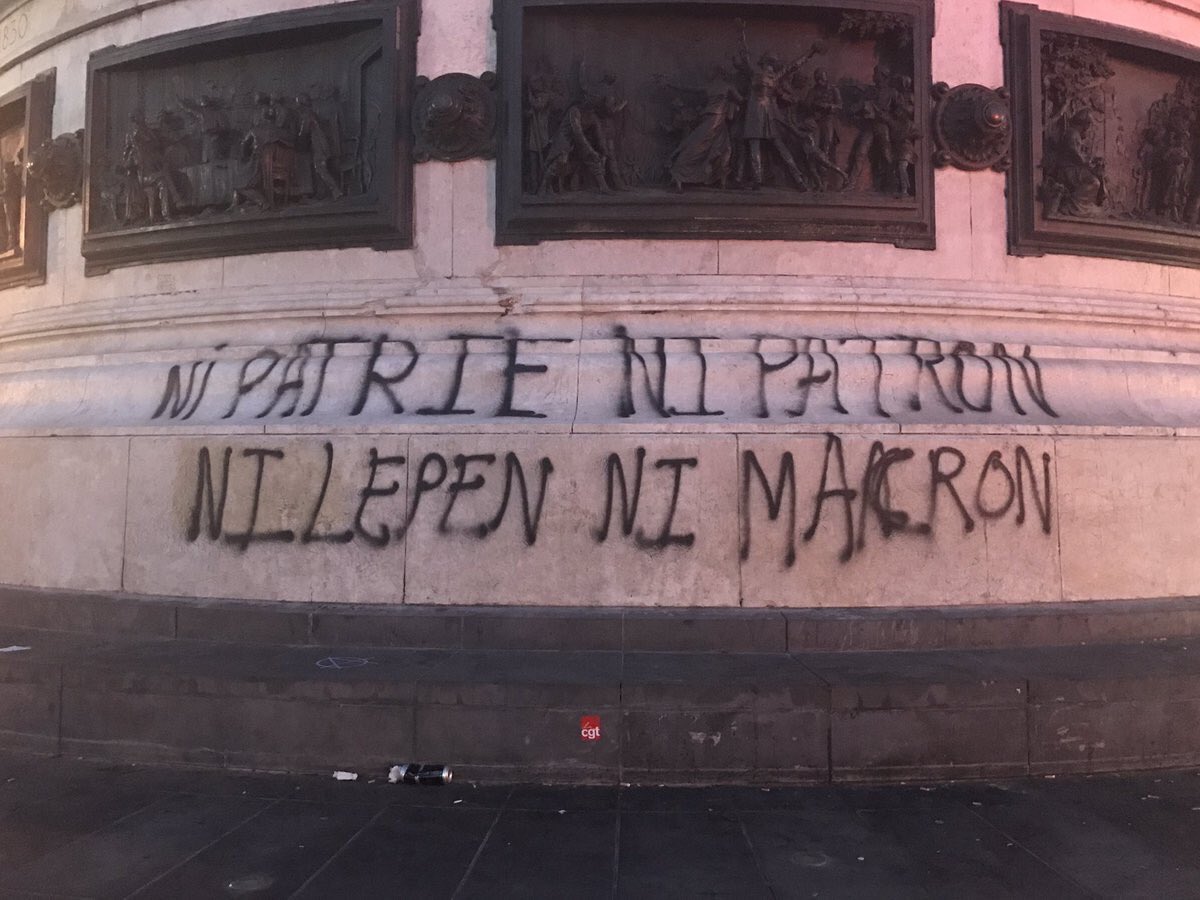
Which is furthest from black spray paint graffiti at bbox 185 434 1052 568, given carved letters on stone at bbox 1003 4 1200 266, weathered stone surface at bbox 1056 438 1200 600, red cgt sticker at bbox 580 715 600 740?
carved letters on stone at bbox 1003 4 1200 266

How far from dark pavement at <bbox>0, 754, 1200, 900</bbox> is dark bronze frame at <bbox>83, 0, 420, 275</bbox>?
5007 millimetres

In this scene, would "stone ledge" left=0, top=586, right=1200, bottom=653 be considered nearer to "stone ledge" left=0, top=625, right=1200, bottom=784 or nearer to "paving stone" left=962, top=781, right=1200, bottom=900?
"stone ledge" left=0, top=625, right=1200, bottom=784

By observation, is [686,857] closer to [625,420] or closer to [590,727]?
[590,727]

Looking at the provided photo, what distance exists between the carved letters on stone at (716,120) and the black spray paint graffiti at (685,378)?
1100 mm

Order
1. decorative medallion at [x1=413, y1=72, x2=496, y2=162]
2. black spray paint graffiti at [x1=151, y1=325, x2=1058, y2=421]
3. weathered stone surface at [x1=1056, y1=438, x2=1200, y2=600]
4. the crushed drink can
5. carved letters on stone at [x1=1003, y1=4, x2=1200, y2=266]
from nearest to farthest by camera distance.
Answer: the crushed drink can < weathered stone surface at [x1=1056, y1=438, x2=1200, y2=600] < black spray paint graffiti at [x1=151, y1=325, x2=1058, y2=421] < decorative medallion at [x1=413, y1=72, x2=496, y2=162] < carved letters on stone at [x1=1003, y1=4, x2=1200, y2=266]

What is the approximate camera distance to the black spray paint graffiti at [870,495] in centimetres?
711

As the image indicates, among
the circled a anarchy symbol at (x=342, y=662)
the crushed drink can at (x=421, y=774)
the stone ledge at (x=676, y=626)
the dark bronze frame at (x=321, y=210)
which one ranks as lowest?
the crushed drink can at (x=421, y=774)

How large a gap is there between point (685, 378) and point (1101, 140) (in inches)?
206

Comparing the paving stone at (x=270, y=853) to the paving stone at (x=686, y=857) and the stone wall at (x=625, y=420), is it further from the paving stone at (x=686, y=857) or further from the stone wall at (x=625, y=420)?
the stone wall at (x=625, y=420)

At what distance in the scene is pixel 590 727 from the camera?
5664 mm

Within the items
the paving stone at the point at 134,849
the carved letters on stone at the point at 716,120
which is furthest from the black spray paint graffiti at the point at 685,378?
the paving stone at the point at 134,849

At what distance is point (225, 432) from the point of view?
7723 millimetres

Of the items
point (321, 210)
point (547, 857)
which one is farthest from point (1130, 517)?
point (321, 210)

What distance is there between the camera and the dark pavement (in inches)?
173
